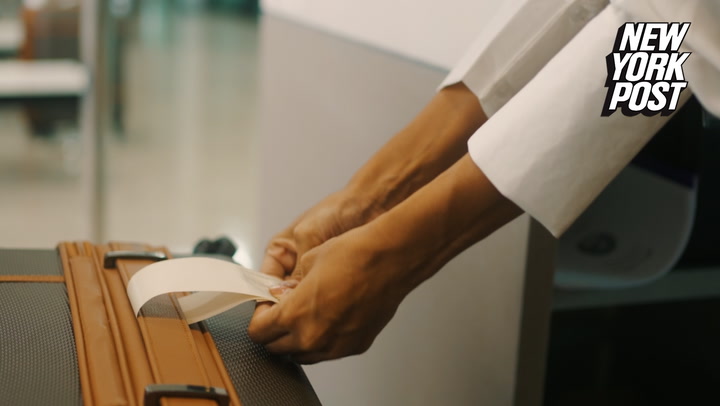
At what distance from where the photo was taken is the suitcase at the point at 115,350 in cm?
61

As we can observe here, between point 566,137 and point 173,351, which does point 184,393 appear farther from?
point 566,137

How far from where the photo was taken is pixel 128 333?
0.68 metres

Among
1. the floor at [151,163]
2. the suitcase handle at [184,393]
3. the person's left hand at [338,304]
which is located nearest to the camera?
the suitcase handle at [184,393]

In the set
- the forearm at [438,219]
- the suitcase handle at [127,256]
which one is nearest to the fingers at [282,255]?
the suitcase handle at [127,256]

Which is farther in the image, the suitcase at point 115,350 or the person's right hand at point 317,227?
the person's right hand at point 317,227

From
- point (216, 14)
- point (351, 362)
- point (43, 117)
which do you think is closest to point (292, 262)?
point (351, 362)

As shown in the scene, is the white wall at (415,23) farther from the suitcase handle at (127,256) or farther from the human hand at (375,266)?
the suitcase handle at (127,256)

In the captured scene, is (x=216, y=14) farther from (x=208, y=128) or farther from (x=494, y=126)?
(x=494, y=126)

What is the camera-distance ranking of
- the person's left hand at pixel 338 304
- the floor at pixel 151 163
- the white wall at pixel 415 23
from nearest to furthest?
the person's left hand at pixel 338 304 < the white wall at pixel 415 23 < the floor at pixel 151 163

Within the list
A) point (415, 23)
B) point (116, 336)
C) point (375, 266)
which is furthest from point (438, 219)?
point (415, 23)

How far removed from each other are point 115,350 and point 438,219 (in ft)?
0.90

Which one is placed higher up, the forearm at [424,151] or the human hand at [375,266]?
the forearm at [424,151]

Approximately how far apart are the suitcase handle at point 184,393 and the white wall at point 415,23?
1.67 ft

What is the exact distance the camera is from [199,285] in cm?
73
